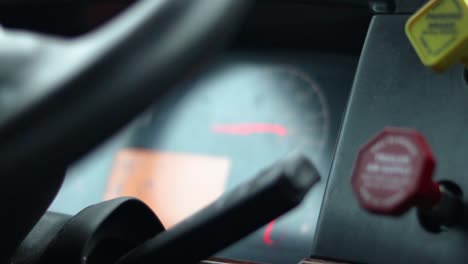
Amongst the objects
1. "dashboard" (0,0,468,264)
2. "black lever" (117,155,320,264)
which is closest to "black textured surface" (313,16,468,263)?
"dashboard" (0,0,468,264)

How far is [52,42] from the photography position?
30cm

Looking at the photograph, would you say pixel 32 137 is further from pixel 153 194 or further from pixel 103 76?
pixel 153 194

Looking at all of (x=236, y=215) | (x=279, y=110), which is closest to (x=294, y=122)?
(x=279, y=110)

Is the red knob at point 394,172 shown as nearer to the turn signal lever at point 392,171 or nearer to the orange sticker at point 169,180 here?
the turn signal lever at point 392,171

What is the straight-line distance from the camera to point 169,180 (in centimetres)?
111

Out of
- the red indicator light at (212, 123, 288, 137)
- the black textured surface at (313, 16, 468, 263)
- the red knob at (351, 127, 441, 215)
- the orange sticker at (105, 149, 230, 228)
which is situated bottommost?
the orange sticker at (105, 149, 230, 228)

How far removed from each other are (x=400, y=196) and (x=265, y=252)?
618 mm

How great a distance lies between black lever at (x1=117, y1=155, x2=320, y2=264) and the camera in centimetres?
35

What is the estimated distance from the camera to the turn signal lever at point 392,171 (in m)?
0.36

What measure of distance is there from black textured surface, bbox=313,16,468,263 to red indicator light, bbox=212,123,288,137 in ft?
1.87

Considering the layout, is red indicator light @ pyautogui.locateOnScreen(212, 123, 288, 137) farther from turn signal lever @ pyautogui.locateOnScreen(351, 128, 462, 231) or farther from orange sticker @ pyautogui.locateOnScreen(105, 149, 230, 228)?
turn signal lever @ pyautogui.locateOnScreen(351, 128, 462, 231)

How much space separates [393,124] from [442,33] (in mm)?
79

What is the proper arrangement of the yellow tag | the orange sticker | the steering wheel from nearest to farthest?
1. the steering wheel
2. the yellow tag
3. the orange sticker

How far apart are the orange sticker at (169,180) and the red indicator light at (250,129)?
47mm
